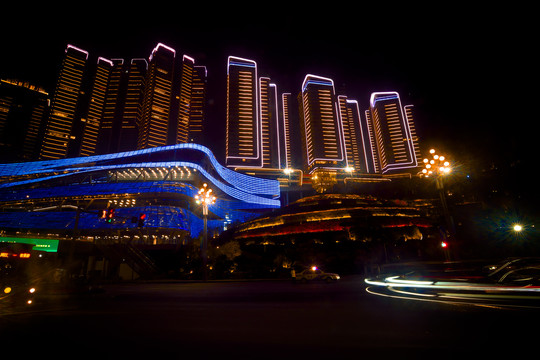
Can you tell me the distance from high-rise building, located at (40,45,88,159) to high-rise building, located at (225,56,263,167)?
75.0 metres

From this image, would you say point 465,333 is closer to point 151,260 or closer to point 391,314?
point 391,314

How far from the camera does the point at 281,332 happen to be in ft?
19.0

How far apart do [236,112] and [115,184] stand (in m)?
70.0

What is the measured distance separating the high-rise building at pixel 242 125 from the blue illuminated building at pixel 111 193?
44.8m

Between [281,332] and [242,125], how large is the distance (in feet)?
375

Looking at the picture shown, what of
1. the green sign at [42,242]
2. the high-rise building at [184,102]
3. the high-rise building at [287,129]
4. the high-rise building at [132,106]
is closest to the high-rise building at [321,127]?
the high-rise building at [287,129]

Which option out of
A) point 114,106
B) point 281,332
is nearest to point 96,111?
point 114,106

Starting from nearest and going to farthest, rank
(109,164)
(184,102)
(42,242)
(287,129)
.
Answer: (42,242), (109,164), (184,102), (287,129)

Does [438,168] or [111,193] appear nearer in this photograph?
[438,168]

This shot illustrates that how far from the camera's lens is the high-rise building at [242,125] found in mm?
113625

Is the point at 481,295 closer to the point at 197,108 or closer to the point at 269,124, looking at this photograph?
the point at 269,124

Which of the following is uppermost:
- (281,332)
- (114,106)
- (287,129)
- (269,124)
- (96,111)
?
(114,106)

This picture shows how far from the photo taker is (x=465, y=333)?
16.6ft

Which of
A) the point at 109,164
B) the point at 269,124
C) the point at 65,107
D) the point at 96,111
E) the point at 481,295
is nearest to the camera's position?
the point at 481,295
